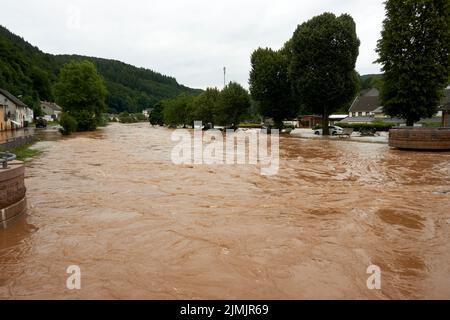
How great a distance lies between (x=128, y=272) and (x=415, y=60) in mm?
31001

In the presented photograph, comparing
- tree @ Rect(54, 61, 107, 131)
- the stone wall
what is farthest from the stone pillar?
tree @ Rect(54, 61, 107, 131)

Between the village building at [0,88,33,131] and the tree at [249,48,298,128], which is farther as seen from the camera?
the village building at [0,88,33,131]

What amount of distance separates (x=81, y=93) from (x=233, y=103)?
1144 inches

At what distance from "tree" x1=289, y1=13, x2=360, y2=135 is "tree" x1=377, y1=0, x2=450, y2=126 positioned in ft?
29.9

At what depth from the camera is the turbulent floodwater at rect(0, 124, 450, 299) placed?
533 cm

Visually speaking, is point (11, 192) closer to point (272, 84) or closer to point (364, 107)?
point (272, 84)

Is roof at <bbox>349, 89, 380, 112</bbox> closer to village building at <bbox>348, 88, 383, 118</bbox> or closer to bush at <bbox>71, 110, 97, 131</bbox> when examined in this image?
village building at <bbox>348, 88, 383, 118</bbox>

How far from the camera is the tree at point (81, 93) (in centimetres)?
6397

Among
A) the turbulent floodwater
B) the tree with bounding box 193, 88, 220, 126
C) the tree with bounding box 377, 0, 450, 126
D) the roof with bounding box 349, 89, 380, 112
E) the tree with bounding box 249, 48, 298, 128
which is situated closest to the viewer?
the turbulent floodwater

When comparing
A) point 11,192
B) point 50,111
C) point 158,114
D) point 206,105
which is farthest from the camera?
point 158,114

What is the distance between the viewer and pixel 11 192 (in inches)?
313

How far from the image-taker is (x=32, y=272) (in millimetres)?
5805

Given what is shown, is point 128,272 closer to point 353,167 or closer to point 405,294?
point 405,294

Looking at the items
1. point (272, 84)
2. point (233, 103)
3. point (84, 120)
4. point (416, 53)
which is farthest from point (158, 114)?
point (416, 53)
